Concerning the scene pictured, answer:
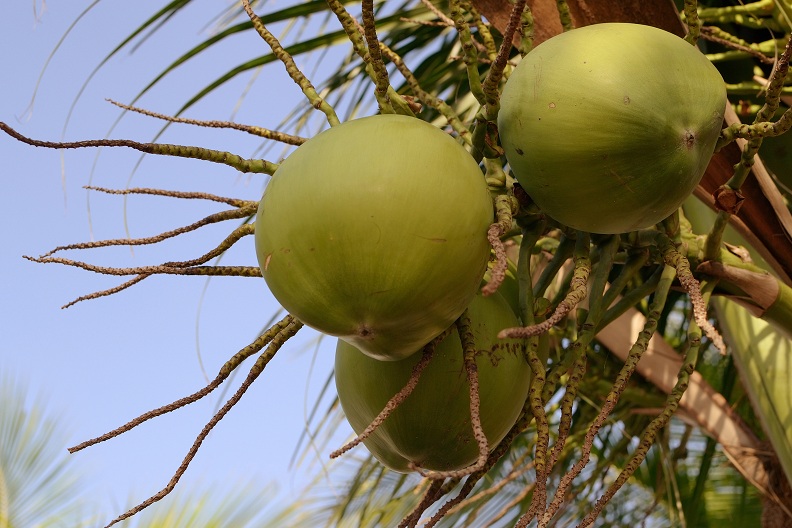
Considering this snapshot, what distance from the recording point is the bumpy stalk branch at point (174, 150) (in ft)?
3.15

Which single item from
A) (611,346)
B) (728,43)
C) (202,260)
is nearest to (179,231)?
(202,260)

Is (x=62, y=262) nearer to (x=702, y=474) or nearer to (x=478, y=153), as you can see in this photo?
(x=478, y=153)

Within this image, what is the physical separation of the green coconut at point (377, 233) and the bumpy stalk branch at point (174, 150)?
12cm

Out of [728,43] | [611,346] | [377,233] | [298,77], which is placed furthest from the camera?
[611,346]

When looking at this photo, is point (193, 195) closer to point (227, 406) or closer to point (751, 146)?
point (227, 406)

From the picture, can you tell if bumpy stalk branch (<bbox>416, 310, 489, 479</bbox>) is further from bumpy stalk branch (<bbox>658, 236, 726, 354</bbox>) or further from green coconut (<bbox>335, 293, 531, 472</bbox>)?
bumpy stalk branch (<bbox>658, 236, 726, 354</bbox>)

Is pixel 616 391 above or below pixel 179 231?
below

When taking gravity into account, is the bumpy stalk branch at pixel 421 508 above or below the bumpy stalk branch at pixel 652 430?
above

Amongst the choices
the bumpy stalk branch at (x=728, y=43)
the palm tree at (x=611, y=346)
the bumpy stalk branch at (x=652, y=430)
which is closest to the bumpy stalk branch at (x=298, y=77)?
the palm tree at (x=611, y=346)

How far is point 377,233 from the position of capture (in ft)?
2.71

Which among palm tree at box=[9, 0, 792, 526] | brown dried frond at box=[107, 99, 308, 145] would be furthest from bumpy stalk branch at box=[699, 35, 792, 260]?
brown dried frond at box=[107, 99, 308, 145]

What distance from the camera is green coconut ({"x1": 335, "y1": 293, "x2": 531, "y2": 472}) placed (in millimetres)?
1005

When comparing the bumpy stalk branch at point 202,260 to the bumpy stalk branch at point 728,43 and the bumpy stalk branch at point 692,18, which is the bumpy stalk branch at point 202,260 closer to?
the bumpy stalk branch at point 692,18

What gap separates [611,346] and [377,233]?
4.78 ft
